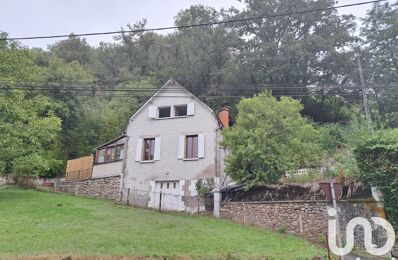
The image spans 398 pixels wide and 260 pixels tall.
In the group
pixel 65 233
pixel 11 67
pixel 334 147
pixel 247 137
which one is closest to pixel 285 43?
pixel 334 147

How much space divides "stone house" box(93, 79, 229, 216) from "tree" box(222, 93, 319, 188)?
2.32 m

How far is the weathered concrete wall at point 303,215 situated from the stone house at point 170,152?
260 centimetres

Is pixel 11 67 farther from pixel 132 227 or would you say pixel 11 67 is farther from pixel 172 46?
pixel 172 46

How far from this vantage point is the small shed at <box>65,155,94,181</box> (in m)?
25.4

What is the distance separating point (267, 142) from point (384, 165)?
5310 millimetres

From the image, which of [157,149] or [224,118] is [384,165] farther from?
[157,149]

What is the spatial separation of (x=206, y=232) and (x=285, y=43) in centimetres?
2435

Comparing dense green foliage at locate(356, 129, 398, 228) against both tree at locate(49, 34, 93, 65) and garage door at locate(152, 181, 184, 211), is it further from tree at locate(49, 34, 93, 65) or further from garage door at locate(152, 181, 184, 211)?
tree at locate(49, 34, 93, 65)

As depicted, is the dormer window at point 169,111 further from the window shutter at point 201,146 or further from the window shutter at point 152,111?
the window shutter at point 201,146

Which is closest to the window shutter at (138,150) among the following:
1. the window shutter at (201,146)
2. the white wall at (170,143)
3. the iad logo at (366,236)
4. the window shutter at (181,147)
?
the white wall at (170,143)

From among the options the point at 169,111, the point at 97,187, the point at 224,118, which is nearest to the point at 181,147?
the point at 169,111

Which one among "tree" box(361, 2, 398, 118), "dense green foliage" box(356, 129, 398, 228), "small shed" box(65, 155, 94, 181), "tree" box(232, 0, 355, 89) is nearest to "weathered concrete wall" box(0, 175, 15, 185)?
"small shed" box(65, 155, 94, 181)

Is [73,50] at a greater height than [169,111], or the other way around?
[73,50]

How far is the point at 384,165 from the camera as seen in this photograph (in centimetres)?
1345
